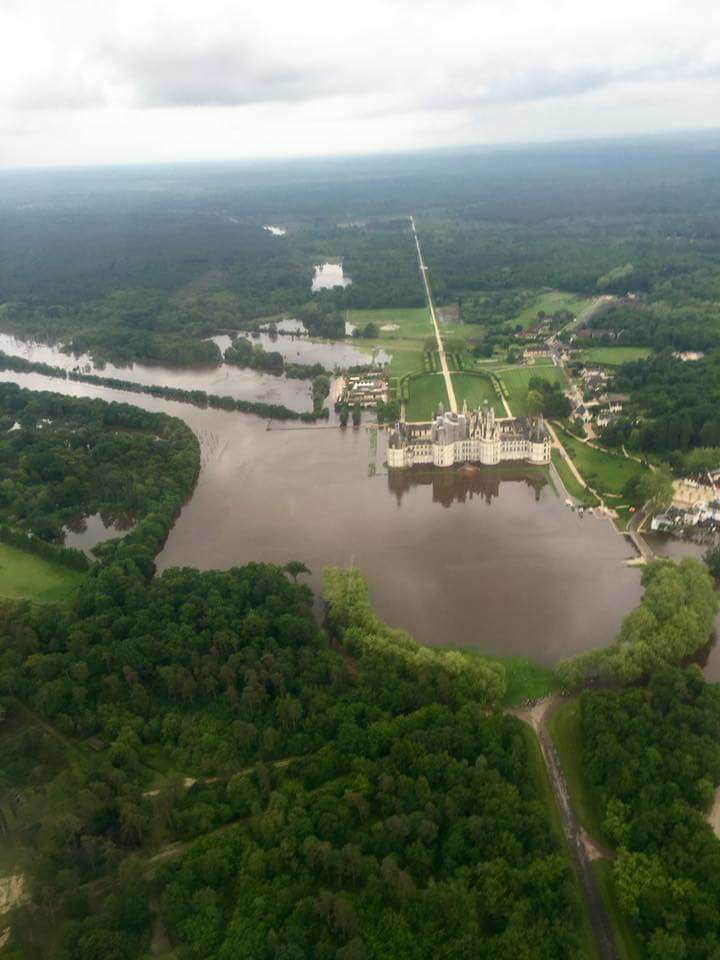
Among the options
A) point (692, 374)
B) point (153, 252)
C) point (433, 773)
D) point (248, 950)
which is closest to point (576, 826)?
point (433, 773)

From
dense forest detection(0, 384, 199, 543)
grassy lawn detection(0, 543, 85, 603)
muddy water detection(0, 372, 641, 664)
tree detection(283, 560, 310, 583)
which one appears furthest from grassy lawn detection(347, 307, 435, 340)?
grassy lawn detection(0, 543, 85, 603)

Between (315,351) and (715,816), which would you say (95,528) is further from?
(315,351)

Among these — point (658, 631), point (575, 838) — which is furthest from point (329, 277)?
point (575, 838)

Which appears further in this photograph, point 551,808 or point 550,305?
point 550,305

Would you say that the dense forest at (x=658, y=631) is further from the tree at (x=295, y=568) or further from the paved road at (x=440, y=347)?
the paved road at (x=440, y=347)

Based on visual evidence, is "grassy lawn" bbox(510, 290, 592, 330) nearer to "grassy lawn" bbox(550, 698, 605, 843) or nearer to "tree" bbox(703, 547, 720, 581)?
"tree" bbox(703, 547, 720, 581)

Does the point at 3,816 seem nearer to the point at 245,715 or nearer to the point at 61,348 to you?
the point at 245,715
